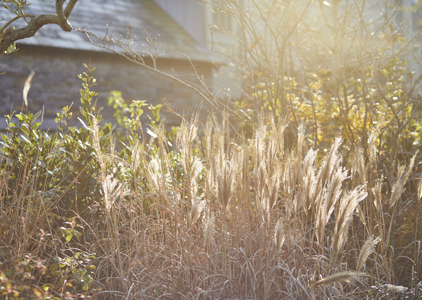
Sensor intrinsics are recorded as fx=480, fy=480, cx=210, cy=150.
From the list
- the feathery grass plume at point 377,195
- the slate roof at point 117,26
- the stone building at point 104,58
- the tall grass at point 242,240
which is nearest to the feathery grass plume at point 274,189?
the tall grass at point 242,240

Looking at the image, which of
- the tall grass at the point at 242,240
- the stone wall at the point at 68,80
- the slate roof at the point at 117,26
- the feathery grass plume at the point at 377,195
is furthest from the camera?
the slate roof at the point at 117,26

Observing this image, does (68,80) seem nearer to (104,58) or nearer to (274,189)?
(104,58)

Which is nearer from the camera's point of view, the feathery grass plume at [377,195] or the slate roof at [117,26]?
the feathery grass plume at [377,195]

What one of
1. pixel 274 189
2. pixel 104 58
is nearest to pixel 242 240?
pixel 274 189

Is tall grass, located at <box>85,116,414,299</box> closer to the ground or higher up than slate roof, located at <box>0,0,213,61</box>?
closer to the ground

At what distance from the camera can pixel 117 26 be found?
35.2 feet

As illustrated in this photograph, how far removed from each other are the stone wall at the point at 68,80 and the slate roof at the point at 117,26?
33 cm

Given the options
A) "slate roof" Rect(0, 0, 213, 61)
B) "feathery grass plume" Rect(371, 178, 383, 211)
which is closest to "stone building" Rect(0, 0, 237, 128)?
"slate roof" Rect(0, 0, 213, 61)

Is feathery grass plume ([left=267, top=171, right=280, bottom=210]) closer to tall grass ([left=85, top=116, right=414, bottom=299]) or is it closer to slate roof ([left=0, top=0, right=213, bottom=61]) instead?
tall grass ([left=85, top=116, right=414, bottom=299])

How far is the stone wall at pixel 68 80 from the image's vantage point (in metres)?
9.52

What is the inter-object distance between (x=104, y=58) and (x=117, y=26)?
87 centimetres

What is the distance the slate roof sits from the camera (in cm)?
967

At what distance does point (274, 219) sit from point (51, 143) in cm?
174

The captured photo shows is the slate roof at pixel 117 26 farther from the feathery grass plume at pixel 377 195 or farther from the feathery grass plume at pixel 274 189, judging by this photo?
the feathery grass plume at pixel 274 189
